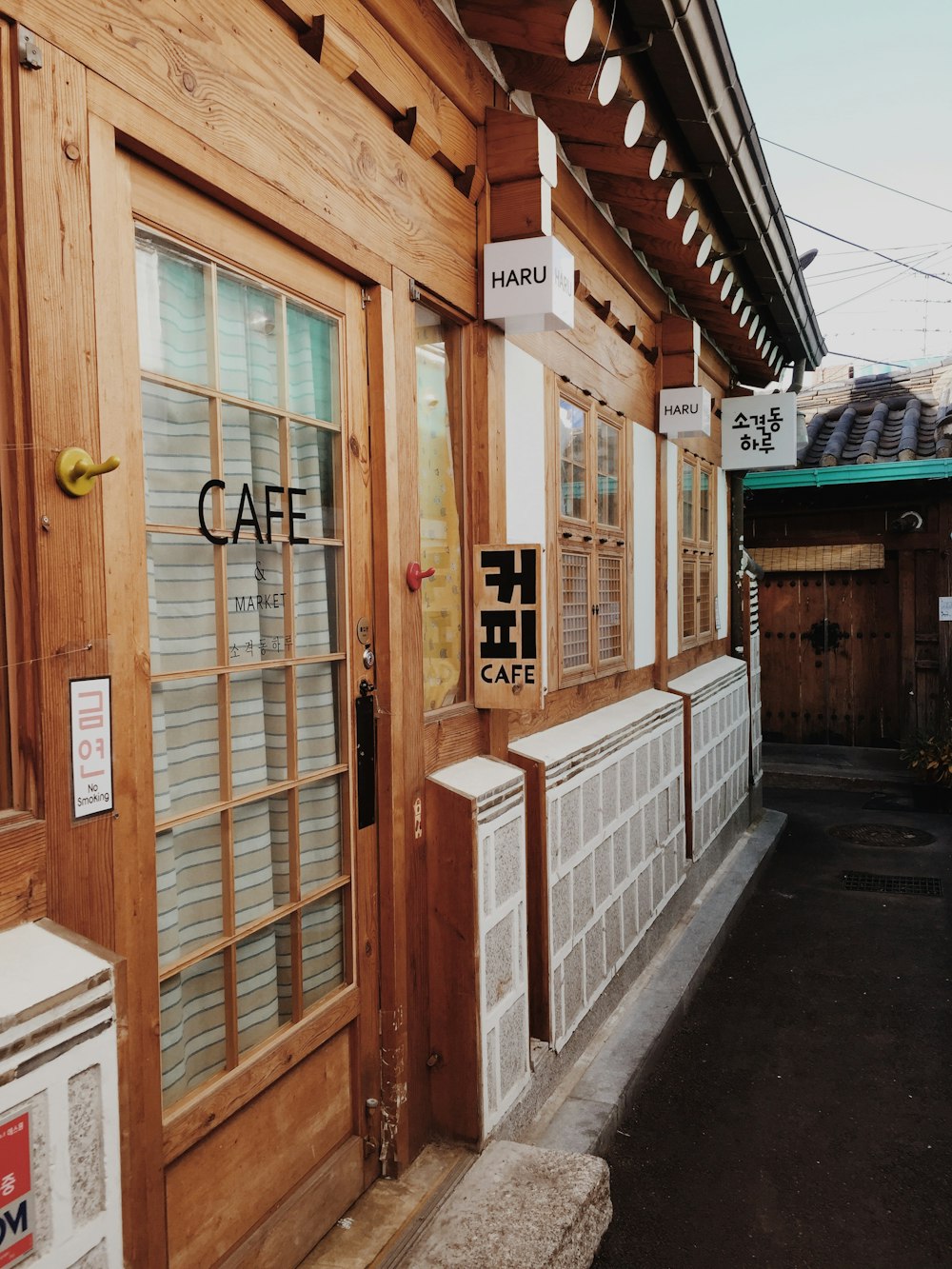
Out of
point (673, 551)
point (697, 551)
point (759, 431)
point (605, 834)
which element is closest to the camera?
point (605, 834)

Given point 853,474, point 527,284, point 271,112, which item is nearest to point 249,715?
point 271,112

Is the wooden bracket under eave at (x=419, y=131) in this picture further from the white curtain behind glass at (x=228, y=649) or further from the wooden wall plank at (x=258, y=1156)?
the wooden wall plank at (x=258, y=1156)

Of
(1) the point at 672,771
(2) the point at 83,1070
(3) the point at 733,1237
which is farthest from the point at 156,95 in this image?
(1) the point at 672,771

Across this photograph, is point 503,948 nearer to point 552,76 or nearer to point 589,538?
point 589,538

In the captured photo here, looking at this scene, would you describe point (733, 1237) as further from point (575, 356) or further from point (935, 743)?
point (935, 743)

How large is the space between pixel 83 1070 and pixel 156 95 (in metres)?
2.15

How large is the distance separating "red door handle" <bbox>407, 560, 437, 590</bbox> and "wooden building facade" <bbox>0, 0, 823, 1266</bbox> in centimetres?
5

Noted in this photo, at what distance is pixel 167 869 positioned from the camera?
2457mm

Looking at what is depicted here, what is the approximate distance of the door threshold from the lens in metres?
2.98

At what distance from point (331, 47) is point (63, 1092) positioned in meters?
2.91

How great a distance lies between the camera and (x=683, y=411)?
6.85 metres

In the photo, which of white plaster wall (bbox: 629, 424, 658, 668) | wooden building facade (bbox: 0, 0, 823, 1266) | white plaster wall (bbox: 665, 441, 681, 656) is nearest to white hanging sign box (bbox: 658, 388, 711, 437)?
white plaster wall (bbox: 629, 424, 658, 668)

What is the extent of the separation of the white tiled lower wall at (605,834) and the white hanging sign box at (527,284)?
186 centimetres

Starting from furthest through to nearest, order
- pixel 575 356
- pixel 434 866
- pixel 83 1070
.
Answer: pixel 575 356
pixel 434 866
pixel 83 1070
